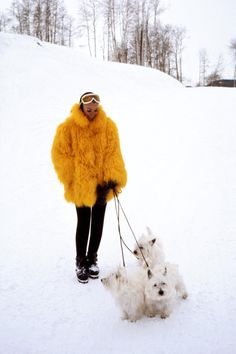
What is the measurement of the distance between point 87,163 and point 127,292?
4.94ft

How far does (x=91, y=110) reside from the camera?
11.7 ft

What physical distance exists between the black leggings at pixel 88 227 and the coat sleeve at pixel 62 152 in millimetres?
500

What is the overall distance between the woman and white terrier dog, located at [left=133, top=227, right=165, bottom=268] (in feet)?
1.90

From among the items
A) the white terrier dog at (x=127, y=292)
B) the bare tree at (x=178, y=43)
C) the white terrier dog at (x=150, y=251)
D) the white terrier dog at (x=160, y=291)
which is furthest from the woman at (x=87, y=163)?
the bare tree at (x=178, y=43)

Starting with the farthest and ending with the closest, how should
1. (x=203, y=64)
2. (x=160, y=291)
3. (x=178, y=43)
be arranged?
(x=203, y=64) < (x=178, y=43) < (x=160, y=291)

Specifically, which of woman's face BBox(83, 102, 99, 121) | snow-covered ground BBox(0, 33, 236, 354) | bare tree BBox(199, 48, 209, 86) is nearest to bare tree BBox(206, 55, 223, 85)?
bare tree BBox(199, 48, 209, 86)

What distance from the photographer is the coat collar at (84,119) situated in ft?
11.6

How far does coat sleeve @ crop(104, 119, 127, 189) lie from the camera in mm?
3684

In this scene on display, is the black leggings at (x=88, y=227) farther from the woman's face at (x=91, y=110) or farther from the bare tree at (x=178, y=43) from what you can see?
the bare tree at (x=178, y=43)

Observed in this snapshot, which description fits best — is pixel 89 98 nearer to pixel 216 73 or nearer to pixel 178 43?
pixel 178 43

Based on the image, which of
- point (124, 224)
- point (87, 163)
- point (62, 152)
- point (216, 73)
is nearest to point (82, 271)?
point (87, 163)

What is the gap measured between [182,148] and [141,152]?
3.66 feet

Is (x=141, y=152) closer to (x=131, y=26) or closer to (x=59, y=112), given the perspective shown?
(x=59, y=112)

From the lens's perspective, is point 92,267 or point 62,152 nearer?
point 62,152
